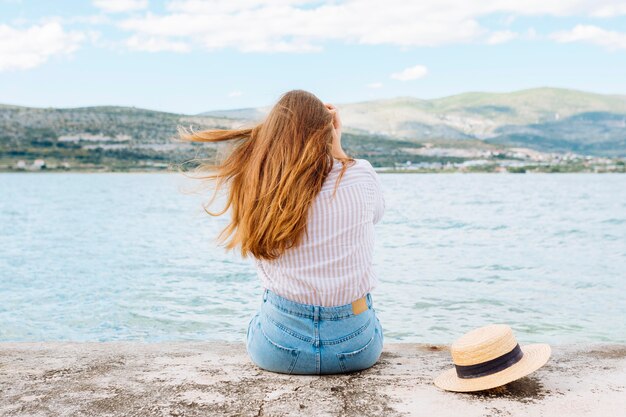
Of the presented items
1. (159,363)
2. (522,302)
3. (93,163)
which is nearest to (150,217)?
(522,302)

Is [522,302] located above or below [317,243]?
below

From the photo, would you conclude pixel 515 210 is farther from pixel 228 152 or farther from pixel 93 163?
pixel 93 163

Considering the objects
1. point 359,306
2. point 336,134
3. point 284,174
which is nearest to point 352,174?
point 336,134

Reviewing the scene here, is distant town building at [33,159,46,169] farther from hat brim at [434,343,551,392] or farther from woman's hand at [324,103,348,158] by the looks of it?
hat brim at [434,343,551,392]

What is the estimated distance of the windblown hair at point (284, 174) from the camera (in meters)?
3.10

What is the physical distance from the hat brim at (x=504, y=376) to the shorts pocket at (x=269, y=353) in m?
0.72

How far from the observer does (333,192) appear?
317 centimetres

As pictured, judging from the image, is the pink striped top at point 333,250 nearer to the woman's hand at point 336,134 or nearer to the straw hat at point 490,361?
the woman's hand at point 336,134

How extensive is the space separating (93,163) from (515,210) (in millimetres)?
71348

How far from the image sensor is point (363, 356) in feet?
11.2

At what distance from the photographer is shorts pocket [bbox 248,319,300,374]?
11.0 ft

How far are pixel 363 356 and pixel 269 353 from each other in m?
0.47

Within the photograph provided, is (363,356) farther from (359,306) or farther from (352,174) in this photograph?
(352,174)

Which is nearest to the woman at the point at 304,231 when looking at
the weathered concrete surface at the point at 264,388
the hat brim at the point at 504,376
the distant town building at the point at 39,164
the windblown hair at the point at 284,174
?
the windblown hair at the point at 284,174
